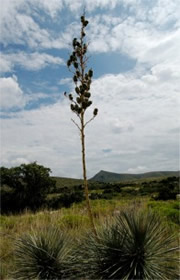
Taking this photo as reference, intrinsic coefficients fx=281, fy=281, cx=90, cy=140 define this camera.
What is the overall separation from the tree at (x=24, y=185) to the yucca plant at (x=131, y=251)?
13.2 m

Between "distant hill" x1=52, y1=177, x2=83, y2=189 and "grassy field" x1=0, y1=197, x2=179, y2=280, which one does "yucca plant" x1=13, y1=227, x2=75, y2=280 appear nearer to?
"grassy field" x1=0, y1=197, x2=179, y2=280

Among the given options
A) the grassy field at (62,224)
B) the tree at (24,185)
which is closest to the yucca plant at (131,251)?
the grassy field at (62,224)

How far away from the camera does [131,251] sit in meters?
2.30

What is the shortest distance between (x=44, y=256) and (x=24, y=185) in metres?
13.3

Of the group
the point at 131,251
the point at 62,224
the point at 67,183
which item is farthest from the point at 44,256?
the point at 67,183

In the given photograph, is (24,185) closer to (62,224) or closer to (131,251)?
(62,224)

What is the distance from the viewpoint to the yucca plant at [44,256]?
2.57 metres

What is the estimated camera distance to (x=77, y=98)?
2.89 metres

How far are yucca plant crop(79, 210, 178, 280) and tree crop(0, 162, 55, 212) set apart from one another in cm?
1318

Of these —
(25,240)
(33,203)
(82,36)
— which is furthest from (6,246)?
(33,203)

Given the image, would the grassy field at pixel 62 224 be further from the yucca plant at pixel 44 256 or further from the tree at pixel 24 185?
the tree at pixel 24 185

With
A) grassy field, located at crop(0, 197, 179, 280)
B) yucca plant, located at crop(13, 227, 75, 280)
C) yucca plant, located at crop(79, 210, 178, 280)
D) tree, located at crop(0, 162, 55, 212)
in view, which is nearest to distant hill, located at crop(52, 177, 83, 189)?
tree, located at crop(0, 162, 55, 212)

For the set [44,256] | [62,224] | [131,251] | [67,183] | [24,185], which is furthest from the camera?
[67,183]

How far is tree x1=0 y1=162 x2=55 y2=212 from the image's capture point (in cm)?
1506
